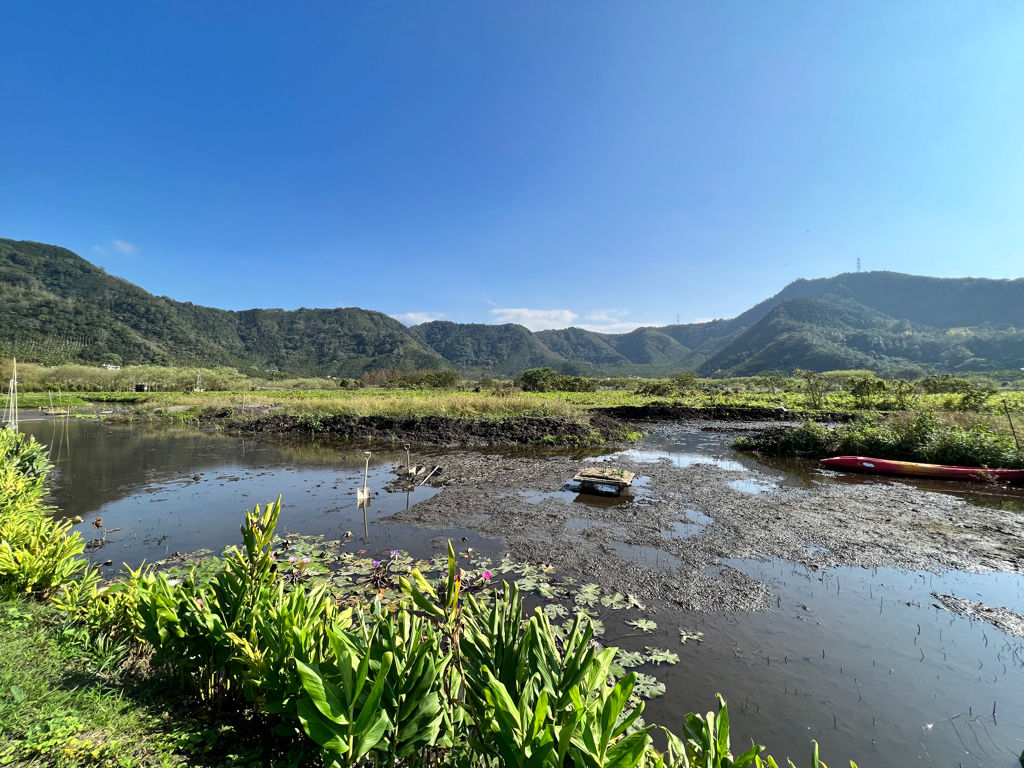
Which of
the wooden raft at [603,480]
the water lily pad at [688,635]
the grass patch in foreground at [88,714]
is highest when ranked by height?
the grass patch in foreground at [88,714]

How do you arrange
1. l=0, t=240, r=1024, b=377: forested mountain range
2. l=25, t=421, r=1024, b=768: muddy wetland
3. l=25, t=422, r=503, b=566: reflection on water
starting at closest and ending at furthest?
1. l=25, t=421, r=1024, b=768: muddy wetland
2. l=25, t=422, r=503, b=566: reflection on water
3. l=0, t=240, r=1024, b=377: forested mountain range

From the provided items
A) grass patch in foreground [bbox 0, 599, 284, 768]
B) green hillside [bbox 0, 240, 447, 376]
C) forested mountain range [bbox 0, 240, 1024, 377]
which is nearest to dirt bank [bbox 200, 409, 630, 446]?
grass patch in foreground [bbox 0, 599, 284, 768]

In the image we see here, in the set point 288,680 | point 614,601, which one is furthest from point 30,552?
point 614,601

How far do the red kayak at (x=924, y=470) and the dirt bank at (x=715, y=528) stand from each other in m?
1.38

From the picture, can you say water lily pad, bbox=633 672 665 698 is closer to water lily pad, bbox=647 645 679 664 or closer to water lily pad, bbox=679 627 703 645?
water lily pad, bbox=647 645 679 664

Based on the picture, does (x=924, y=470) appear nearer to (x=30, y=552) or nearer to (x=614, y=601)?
(x=614, y=601)

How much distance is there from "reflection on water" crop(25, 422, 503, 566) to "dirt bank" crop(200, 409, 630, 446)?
270 cm

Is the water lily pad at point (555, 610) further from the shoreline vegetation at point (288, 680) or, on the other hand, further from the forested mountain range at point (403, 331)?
the forested mountain range at point (403, 331)

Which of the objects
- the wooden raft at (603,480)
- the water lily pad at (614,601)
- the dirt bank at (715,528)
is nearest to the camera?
the water lily pad at (614,601)

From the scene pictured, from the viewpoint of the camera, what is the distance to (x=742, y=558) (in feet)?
20.0

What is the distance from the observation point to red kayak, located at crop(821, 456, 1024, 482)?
997 cm

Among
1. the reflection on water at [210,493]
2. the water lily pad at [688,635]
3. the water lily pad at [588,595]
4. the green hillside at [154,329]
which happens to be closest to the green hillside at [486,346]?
the green hillside at [154,329]

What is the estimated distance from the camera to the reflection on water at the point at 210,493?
6746 mm

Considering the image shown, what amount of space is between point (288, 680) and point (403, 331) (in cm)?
15480
